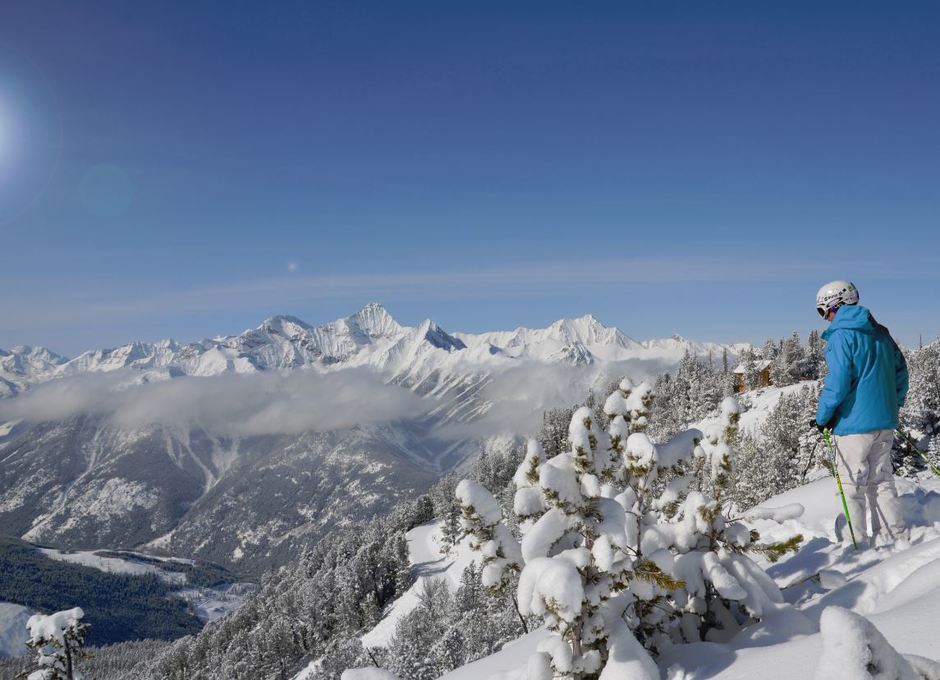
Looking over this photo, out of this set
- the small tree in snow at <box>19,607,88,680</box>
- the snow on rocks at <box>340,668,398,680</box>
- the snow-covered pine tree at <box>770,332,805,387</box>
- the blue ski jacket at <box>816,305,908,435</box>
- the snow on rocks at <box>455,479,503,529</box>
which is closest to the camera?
the snow on rocks at <box>340,668,398,680</box>

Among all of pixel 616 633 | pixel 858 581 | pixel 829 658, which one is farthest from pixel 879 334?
pixel 829 658

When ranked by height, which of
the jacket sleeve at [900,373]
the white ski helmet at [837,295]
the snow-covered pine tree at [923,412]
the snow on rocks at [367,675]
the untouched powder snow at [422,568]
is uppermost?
the white ski helmet at [837,295]

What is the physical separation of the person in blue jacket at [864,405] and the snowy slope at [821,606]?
1.66 ft

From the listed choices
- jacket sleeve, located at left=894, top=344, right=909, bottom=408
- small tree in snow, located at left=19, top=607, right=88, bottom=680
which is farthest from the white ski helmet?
small tree in snow, located at left=19, top=607, right=88, bottom=680

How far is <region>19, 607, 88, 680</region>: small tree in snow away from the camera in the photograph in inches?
610

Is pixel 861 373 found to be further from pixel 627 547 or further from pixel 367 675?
pixel 367 675

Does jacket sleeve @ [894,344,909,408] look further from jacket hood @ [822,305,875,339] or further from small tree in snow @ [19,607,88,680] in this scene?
small tree in snow @ [19,607,88,680]

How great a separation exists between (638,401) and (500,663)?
3685mm

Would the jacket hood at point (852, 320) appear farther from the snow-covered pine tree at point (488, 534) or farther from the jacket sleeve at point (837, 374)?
the snow-covered pine tree at point (488, 534)

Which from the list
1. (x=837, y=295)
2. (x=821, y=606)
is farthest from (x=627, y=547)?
(x=837, y=295)

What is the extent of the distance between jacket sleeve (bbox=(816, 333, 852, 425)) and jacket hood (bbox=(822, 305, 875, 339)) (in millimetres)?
110

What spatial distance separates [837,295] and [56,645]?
21.1 meters

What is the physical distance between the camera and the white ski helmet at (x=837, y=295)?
24.5ft

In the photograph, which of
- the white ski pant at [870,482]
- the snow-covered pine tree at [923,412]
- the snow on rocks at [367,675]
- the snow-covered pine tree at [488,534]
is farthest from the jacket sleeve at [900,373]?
the snow-covered pine tree at [923,412]
